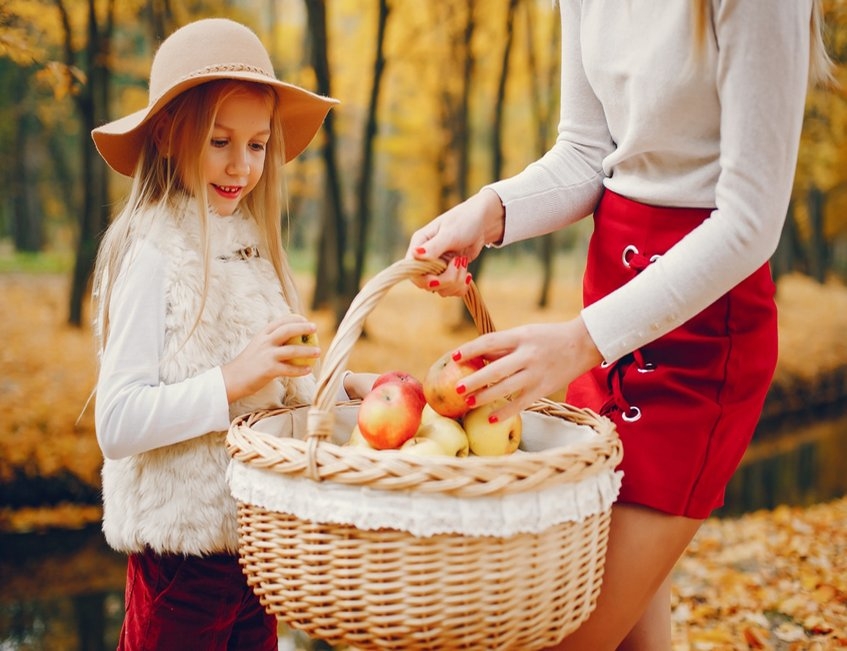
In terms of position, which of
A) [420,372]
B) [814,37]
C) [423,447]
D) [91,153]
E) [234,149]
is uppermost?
[814,37]

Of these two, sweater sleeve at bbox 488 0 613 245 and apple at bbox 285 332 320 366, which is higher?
sweater sleeve at bbox 488 0 613 245

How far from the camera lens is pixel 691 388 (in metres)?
1.36

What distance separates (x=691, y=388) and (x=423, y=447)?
1.61 feet

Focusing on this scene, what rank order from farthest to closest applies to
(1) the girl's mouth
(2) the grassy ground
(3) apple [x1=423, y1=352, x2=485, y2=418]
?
(2) the grassy ground → (1) the girl's mouth → (3) apple [x1=423, y1=352, x2=485, y2=418]

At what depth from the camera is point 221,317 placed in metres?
1.70

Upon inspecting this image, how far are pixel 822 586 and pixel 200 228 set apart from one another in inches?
141

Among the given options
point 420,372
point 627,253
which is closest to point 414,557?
point 627,253

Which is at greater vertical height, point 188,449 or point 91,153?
point 91,153

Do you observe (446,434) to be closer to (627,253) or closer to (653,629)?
(627,253)

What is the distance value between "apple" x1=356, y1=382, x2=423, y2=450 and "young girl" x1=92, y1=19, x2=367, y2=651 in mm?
218

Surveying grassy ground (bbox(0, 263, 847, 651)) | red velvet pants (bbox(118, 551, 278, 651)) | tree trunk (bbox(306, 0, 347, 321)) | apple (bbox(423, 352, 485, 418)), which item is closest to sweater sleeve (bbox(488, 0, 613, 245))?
apple (bbox(423, 352, 485, 418))

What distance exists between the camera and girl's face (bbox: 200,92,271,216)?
67.4 inches

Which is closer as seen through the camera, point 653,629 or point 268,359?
point 268,359

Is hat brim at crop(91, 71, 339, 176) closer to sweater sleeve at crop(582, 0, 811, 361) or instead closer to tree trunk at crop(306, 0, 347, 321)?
sweater sleeve at crop(582, 0, 811, 361)
